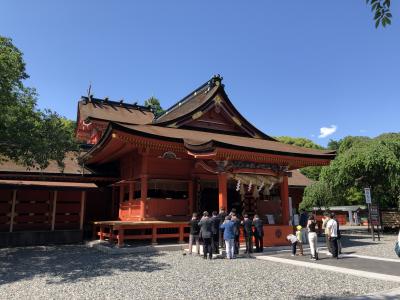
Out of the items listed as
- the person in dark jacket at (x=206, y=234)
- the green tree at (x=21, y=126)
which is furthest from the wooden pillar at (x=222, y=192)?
the green tree at (x=21, y=126)

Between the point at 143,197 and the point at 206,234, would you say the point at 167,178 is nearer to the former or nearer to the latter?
the point at 143,197

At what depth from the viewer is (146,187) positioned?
1467cm

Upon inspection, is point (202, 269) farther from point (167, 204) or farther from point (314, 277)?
point (167, 204)

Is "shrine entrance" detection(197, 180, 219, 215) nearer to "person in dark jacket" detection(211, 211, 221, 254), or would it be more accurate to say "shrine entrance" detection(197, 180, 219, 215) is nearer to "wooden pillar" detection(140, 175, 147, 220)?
"wooden pillar" detection(140, 175, 147, 220)

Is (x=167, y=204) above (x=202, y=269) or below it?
above

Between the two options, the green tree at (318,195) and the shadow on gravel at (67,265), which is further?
the green tree at (318,195)

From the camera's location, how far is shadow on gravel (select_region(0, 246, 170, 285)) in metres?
8.77

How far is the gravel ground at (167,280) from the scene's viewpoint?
6.85 metres

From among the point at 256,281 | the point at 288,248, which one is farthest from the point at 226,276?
the point at 288,248

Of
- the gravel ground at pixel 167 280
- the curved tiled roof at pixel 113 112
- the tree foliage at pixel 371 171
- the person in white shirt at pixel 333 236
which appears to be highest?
the curved tiled roof at pixel 113 112

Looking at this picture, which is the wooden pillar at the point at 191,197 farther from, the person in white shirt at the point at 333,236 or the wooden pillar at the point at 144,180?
the person in white shirt at the point at 333,236

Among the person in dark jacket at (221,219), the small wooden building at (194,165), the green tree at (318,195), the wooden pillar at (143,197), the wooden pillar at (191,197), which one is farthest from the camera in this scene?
the green tree at (318,195)

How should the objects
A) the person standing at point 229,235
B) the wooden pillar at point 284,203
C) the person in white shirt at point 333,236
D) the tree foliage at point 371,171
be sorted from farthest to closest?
the tree foliage at point 371,171 < the wooden pillar at point 284,203 < the person standing at point 229,235 < the person in white shirt at point 333,236

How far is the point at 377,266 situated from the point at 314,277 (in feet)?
8.74
